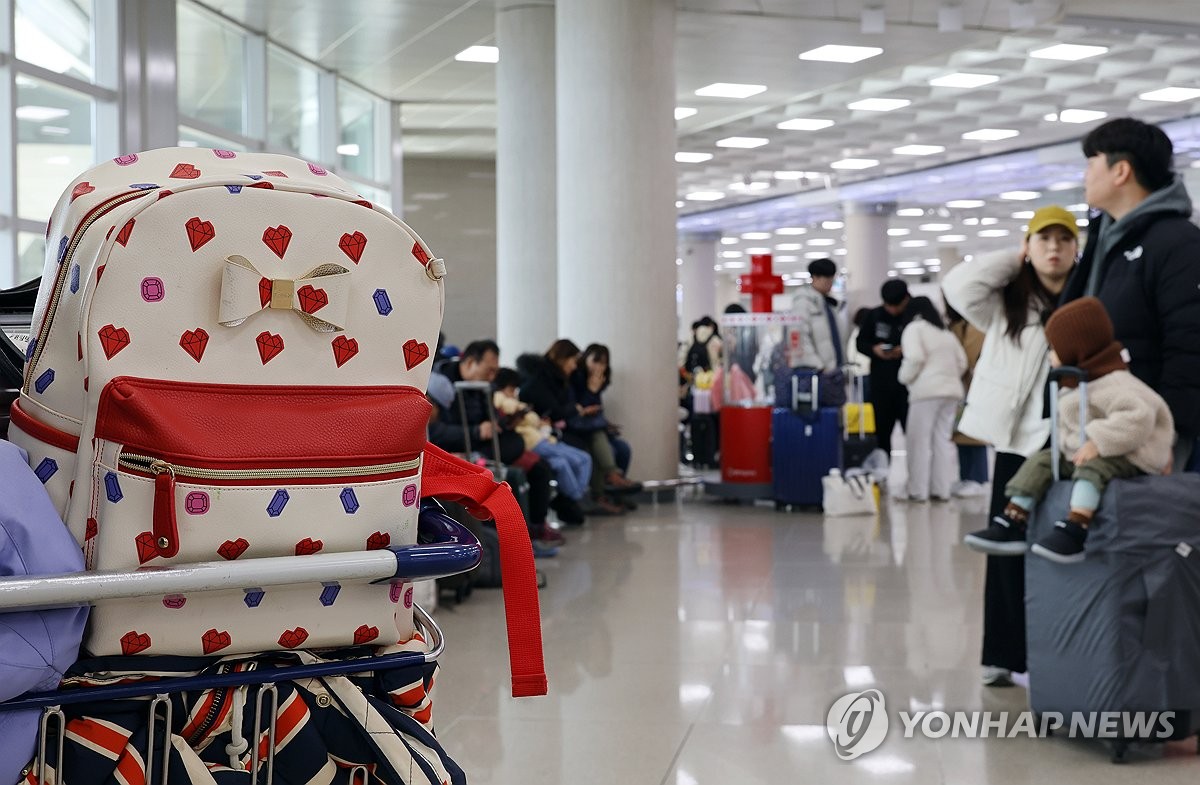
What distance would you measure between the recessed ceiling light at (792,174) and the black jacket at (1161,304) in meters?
20.0

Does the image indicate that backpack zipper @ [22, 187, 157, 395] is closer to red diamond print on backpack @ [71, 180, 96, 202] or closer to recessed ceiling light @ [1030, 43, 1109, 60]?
red diamond print on backpack @ [71, 180, 96, 202]

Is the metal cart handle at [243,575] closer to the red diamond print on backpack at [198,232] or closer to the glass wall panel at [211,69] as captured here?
the red diamond print on backpack at [198,232]

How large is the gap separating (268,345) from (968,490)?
10046 millimetres

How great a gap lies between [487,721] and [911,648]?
1.85 m

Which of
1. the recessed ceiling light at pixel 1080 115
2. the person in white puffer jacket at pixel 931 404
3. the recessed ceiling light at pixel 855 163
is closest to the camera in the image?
the person in white puffer jacket at pixel 931 404

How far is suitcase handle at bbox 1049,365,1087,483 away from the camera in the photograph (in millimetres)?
3424

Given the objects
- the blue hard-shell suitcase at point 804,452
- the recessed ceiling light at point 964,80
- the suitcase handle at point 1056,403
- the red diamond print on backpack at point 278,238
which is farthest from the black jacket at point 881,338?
the red diamond print on backpack at point 278,238

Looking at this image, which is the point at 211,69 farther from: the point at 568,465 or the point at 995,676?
the point at 995,676

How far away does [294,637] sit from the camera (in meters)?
1.40

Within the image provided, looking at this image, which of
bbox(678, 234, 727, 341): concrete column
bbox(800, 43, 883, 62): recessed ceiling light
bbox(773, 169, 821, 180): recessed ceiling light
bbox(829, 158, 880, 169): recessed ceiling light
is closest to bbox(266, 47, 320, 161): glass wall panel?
bbox(800, 43, 883, 62): recessed ceiling light

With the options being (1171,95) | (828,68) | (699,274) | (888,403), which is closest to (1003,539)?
(888,403)

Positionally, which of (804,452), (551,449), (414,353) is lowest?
(804,452)

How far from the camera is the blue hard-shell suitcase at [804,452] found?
9.54m

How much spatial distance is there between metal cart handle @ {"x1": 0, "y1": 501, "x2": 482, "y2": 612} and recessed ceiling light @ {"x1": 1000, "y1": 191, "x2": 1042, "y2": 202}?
25.1 m
